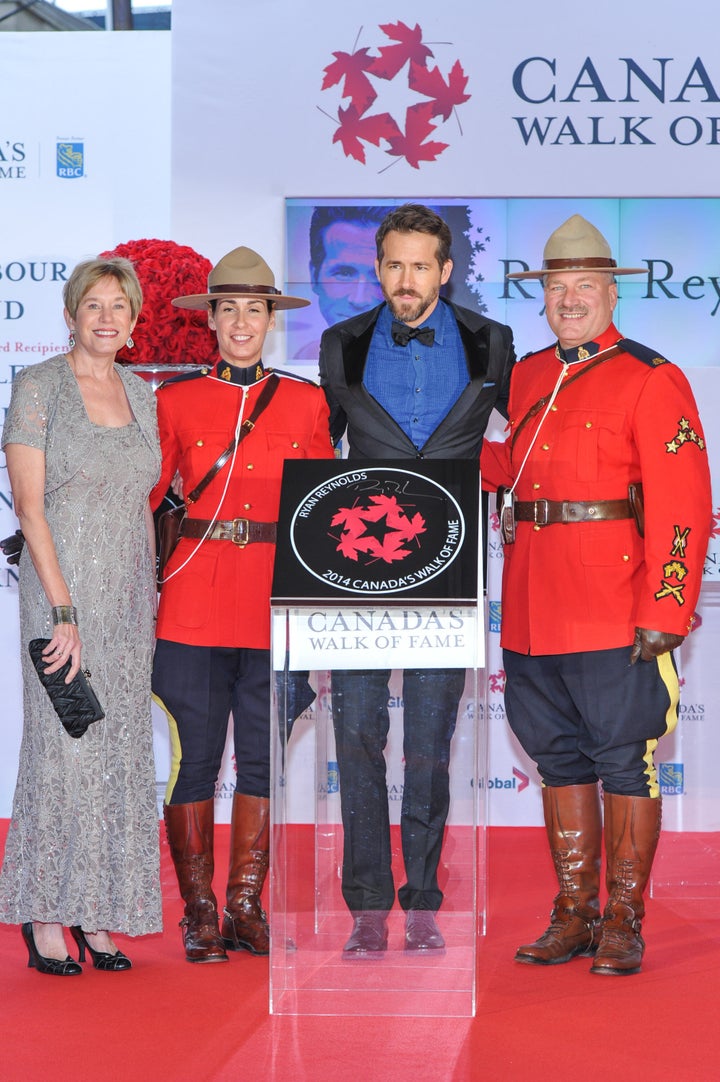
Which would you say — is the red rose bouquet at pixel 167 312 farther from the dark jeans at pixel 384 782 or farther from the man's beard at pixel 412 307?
the dark jeans at pixel 384 782

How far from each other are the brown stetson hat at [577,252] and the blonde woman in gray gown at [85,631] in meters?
1.09

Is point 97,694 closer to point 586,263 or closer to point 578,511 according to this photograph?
point 578,511

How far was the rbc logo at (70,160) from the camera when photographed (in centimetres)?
520

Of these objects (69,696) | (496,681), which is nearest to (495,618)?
(496,681)

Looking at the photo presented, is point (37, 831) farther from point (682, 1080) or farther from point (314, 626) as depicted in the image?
point (682, 1080)

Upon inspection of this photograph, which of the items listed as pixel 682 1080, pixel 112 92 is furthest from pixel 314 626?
pixel 112 92

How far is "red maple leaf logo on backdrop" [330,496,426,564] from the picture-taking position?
2928mm

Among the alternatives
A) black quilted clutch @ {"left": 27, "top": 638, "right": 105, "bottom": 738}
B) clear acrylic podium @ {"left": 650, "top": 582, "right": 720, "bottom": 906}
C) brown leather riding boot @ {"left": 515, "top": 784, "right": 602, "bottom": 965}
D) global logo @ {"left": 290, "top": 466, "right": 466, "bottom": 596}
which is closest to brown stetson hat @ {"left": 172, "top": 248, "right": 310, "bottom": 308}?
global logo @ {"left": 290, "top": 466, "right": 466, "bottom": 596}

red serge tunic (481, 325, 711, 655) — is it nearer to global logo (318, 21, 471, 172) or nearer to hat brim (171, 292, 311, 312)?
hat brim (171, 292, 311, 312)

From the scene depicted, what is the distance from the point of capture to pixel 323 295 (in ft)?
16.9

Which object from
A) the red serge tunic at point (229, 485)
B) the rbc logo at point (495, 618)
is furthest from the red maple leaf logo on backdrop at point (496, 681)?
the red serge tunic at point (229, 485)

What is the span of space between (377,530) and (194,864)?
1092 mm

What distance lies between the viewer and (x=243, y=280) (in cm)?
350

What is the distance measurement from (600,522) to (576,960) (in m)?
1.12
